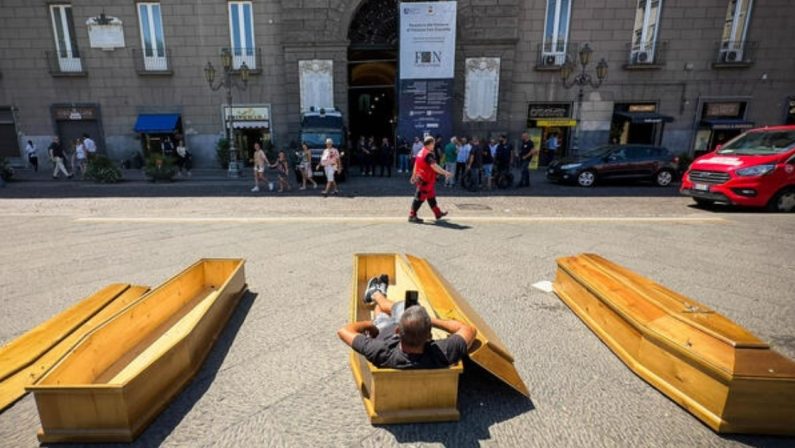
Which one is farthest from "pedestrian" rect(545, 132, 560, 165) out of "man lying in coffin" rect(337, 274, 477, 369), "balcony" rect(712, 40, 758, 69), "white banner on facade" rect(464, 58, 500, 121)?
"man lying in coffin" rect(337, 274, 477, 369)

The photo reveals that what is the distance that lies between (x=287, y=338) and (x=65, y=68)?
78.6ft

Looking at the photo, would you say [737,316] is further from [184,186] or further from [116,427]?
[184,186]

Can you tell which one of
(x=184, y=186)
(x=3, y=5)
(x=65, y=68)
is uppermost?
(x=3, y=5)

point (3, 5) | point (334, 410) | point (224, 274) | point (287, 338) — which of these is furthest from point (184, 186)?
point (3, 5)

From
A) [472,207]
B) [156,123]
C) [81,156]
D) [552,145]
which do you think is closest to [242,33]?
[156,123]

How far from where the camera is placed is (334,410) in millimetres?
2643

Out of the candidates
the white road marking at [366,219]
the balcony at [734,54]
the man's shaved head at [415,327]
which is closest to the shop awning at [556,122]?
the balcony at [734,54]

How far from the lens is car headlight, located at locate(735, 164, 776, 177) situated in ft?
27.5

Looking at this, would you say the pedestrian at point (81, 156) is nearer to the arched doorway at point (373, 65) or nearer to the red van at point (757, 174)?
the arched doorway at point (373, 65)

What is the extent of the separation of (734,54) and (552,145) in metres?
10.1

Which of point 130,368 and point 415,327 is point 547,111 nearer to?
point 415,327

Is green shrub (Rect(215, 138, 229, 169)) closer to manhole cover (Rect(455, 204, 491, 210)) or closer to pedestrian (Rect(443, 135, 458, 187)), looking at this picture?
pedestrian (Rect(443, 135, 458, 187))

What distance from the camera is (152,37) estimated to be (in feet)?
62.4

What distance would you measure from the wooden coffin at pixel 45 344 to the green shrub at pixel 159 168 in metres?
12.3
